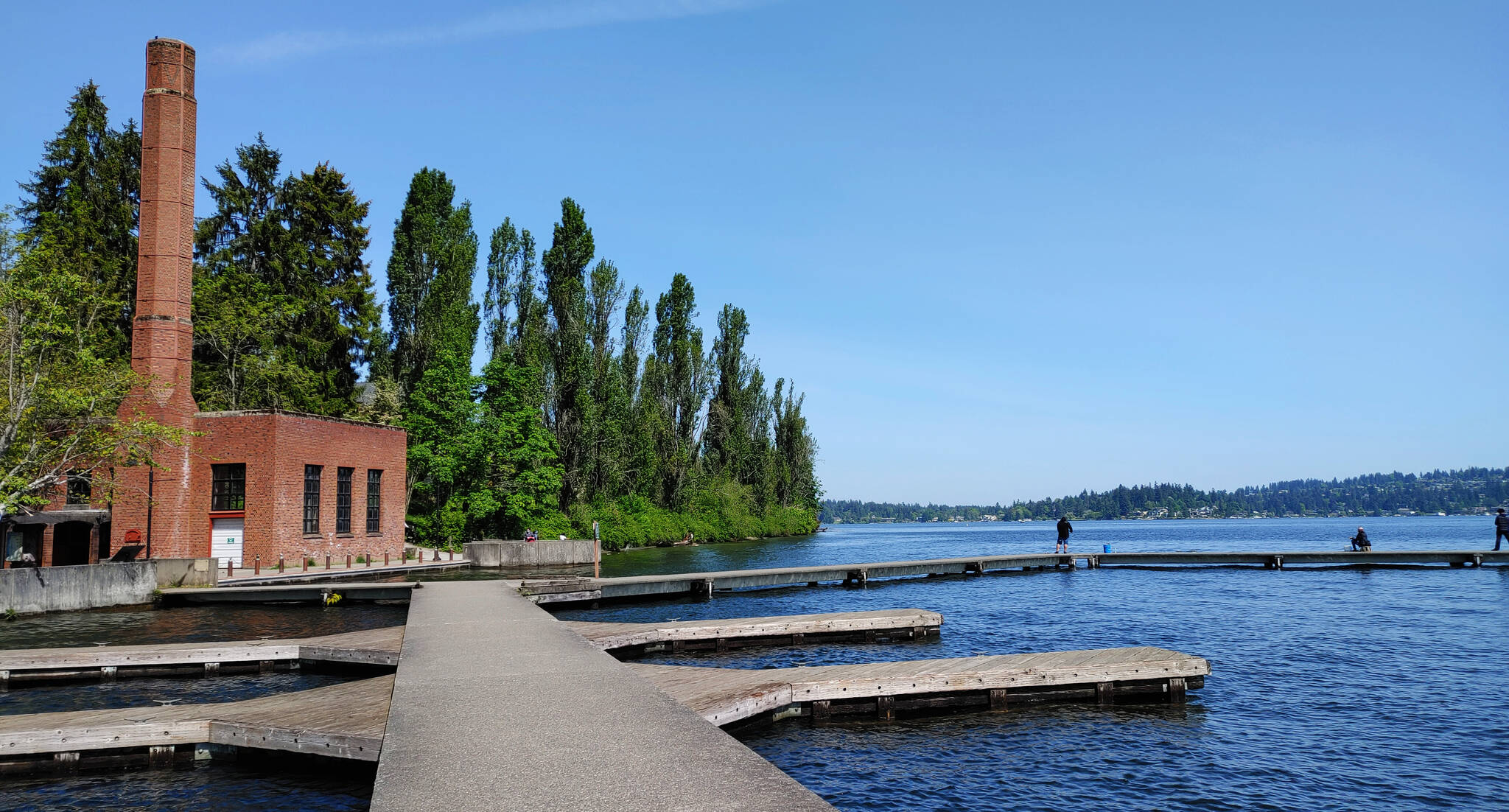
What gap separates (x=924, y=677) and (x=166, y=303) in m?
30.3

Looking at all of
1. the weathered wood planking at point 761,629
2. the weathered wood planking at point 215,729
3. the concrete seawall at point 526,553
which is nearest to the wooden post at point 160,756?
the weathered wood planking at point 215,729

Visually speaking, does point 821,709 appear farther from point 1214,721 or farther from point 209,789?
point 209,789

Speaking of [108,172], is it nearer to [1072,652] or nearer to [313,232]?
[313,232]

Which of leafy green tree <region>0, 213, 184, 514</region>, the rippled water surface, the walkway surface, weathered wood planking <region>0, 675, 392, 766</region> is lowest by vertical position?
the rippled water surface

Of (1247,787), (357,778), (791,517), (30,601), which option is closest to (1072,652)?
(1247,787)

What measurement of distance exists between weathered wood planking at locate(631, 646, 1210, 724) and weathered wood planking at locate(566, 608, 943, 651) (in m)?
3.85

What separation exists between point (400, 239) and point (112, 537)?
2457 cm

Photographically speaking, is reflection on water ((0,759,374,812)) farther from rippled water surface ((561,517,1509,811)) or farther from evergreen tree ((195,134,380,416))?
evergreen tree ((195,134,380,416))

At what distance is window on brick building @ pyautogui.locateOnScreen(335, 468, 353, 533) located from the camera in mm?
37156

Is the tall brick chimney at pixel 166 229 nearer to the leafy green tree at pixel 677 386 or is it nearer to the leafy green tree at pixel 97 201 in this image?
the leafy green tree at pixel 97 201

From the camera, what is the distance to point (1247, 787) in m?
10.1

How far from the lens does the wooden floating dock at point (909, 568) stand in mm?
27375

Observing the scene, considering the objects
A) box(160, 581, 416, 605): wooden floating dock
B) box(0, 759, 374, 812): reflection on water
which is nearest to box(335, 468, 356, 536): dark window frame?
box(160, 581, 416, 605): wooden floating dock

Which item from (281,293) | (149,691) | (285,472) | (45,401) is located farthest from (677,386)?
(149,691)
